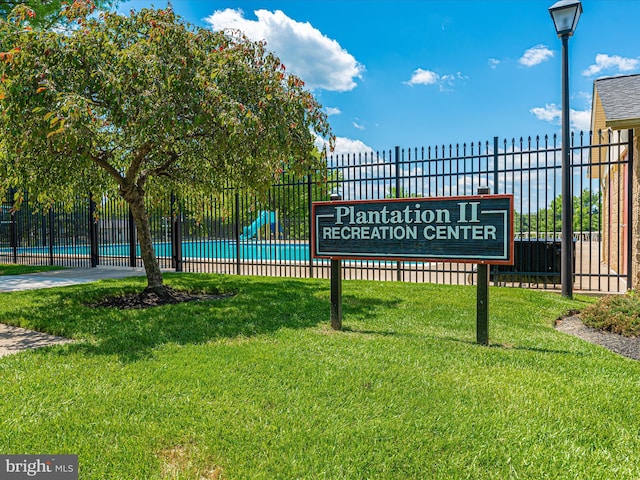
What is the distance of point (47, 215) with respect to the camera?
16.2 metres

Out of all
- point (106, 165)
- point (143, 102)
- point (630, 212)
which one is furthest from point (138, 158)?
point (630, 212)

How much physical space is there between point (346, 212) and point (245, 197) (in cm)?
705

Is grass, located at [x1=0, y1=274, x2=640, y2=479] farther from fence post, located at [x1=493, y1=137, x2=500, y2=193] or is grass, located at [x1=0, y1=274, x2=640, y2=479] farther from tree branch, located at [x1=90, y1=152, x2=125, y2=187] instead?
fence post, located at [x1=493, y1=137, x2=500, y2=193]

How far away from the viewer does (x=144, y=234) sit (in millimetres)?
8336

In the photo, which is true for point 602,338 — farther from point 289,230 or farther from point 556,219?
point 556,219

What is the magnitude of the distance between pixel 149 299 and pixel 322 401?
5652mm

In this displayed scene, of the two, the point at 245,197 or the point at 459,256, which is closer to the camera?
the point at 459,256

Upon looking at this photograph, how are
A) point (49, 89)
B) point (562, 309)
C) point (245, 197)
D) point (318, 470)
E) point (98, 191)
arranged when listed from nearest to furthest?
point (318, 470)
point (49, 89)
point (562, 309)
point (98, 191)
point (245, 197)

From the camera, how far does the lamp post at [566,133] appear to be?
318 inches

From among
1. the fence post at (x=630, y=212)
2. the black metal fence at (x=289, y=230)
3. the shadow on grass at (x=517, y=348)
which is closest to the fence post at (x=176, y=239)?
the black metal fence at (x=289, y=230)

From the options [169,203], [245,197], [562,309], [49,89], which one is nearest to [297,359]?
[49,89]

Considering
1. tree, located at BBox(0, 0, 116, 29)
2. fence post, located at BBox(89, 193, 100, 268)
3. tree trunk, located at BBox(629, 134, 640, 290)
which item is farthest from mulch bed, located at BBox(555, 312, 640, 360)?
tree, located at BBox(0, 0, 116, 29)

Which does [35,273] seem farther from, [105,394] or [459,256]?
[459,256]

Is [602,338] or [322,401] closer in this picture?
[322,401]
